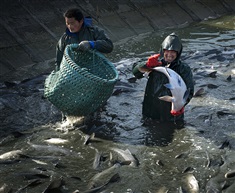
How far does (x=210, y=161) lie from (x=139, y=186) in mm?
1151

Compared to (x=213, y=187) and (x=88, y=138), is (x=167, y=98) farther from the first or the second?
(x=213, y=187)

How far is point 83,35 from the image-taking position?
6.96 metres

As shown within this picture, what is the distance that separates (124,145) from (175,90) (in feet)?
3.69

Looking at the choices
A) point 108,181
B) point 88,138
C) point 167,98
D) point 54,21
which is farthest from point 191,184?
point 54,21

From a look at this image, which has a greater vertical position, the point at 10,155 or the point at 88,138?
the point at 10,155

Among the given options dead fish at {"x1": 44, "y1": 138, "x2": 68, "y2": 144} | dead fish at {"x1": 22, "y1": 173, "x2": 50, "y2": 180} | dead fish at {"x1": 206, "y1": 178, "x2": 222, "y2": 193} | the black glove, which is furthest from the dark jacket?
dead fish at {"x1": 206, "y1": 178, "x2": 222, "y2": 193}

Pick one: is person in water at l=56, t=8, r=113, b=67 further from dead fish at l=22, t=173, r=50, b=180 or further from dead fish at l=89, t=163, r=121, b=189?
dead fish at l=22, t=173, r=50, b=180

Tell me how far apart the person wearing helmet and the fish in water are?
154 millimetres

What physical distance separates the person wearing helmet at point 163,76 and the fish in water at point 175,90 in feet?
0.51

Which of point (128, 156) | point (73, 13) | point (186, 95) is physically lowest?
point (128, 156)

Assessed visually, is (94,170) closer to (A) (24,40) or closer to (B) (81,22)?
(B) (81,22)

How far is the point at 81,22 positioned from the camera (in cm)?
679

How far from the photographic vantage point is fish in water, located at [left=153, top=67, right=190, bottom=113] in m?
6.21

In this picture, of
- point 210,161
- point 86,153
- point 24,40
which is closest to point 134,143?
point 86,153
